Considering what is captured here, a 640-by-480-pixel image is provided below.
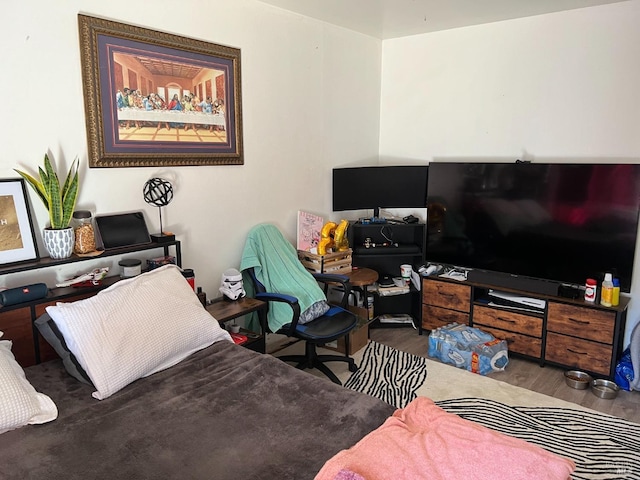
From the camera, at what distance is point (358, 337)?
149 inches

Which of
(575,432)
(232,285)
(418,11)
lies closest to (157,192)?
(232,285)

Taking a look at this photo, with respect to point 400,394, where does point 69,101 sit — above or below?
above

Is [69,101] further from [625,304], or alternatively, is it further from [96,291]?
[625,304]

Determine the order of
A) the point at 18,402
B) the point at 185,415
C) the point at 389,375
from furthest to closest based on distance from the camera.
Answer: the point at 389,375, the point at 185,415, the point at 18,402

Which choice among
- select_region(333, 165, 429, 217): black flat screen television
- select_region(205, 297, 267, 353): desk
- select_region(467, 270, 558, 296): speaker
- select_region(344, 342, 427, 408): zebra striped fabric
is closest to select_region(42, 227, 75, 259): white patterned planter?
select_region(205, 297, 267, 353): desk

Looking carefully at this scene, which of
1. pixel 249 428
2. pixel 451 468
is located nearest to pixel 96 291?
pixel 249 428

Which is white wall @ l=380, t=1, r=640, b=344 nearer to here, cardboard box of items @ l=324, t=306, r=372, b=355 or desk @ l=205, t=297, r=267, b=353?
cardboard box of items @ l=324, t=306, r=372, b=355

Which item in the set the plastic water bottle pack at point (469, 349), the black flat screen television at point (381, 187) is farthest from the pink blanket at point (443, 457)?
the black flat screen television at point (381, 187)

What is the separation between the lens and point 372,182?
4.22 meters

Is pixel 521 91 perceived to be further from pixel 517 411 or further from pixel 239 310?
pixel 239 310

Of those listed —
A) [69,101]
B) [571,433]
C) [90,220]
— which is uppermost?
[69,101]

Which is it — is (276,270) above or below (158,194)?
below

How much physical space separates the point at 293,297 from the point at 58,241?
1.38 metres

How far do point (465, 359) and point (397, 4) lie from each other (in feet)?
8.62
